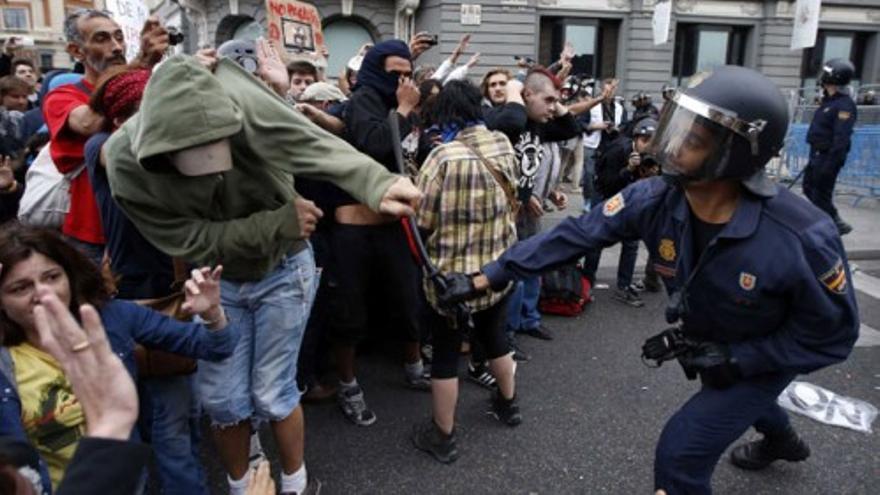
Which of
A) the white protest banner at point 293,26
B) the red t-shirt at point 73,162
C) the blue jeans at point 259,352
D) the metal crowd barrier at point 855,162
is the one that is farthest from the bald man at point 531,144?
the metal crowd barrier at point 855,162

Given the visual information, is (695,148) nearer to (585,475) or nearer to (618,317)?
(585,475)

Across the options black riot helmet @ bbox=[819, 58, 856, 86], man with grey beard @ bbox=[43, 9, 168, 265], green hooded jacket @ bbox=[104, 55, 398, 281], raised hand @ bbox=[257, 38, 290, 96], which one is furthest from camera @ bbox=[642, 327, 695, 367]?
black riot helmet @ bbox=[819, 58, 856, 86]

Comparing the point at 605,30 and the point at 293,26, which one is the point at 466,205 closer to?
the point at 293,26

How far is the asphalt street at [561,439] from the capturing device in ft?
9.85

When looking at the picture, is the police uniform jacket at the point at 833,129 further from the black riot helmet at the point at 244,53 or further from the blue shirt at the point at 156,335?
the blue shirt at the point at 156,335

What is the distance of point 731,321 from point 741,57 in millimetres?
22263

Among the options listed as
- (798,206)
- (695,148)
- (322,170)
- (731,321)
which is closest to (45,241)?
(322,170)

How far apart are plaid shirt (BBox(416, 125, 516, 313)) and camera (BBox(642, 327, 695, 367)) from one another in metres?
0.94

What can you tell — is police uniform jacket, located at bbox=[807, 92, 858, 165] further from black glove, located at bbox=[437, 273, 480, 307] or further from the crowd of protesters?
black glove, located at bbox=[437, 273, 480, 307]

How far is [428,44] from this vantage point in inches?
164

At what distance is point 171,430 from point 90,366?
1557 mm

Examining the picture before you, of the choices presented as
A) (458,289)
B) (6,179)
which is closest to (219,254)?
(458,289)

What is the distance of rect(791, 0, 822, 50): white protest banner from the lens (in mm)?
13816

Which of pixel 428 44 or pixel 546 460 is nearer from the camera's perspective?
pixel 546 460
